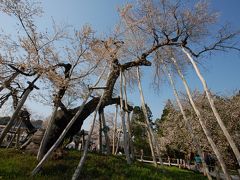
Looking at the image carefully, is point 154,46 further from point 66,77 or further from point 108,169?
point 108,169

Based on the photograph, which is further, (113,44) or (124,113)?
(113,44)

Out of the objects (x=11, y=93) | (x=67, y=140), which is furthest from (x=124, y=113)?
(x=11, y=93)

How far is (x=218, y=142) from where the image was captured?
20625 mm

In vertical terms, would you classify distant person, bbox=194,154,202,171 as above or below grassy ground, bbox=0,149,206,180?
above

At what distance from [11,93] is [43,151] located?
13.3 feet

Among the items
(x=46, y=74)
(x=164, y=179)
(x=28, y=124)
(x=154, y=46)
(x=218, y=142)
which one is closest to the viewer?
(x=164, y=179)

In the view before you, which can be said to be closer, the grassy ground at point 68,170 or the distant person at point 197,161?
the grassy ground at point 68,170

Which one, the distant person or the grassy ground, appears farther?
the distant person

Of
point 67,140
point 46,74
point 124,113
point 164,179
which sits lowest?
point 164,179

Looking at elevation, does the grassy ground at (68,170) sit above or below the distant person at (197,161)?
below

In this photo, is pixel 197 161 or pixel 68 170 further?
pixel 197 161

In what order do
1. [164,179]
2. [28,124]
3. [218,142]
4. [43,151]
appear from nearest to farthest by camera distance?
[164,179] → [43,151] → [28,124] → [218,142]

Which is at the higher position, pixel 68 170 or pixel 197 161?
pixel 197 161

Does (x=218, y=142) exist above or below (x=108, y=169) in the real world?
above
